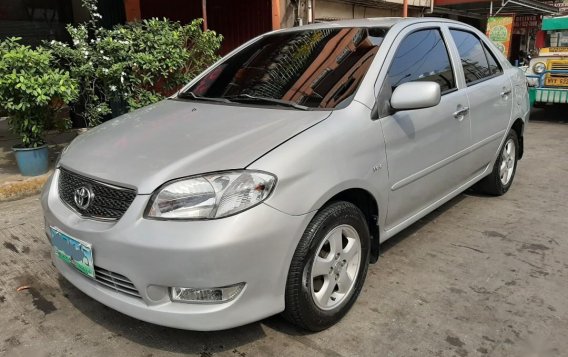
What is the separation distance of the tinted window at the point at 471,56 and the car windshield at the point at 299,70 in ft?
3.33

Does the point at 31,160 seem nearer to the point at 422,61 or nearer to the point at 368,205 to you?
the point at 368,205

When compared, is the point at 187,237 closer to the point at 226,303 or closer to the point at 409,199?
the point at 226,303

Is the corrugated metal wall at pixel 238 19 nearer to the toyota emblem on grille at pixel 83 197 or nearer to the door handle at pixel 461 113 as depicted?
the door handle at pixel 461 113

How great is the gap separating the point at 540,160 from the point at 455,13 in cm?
1250

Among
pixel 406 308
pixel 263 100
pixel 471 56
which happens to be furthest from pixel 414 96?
pixel 471 56

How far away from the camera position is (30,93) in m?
4.73

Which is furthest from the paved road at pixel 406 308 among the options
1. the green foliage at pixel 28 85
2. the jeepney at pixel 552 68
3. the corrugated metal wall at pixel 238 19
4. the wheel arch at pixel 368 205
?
the corrugated metal wall at pixel 238 19

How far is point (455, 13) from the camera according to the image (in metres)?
17.2

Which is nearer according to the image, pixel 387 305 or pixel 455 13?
pixel 387 305

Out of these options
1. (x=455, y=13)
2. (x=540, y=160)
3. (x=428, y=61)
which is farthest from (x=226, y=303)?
(x=455, y=13)

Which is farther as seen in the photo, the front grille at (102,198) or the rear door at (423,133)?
the rear door at (423,133)

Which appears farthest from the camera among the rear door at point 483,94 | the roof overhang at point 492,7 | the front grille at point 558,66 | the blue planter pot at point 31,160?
the roof overhang at point 492,7

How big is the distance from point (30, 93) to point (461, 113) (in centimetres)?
399

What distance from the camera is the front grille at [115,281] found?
2.23m
